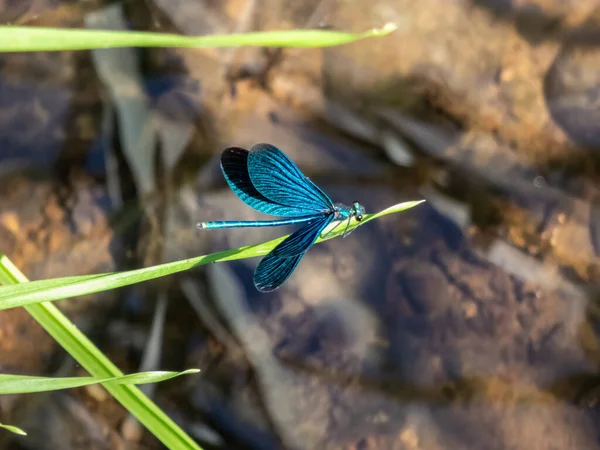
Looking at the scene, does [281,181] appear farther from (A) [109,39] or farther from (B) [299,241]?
(A) [109,39]

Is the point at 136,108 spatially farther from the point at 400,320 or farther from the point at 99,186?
the point at 400,320

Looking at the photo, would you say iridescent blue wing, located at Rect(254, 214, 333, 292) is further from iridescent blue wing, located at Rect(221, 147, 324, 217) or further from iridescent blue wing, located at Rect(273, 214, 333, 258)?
iridescent blue wing, located at Rect(221, 147, 324, 217)

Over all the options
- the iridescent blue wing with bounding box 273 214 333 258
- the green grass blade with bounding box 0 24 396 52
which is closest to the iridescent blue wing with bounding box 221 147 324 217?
the iridescent blue wing with bounding box 273 214 333 258

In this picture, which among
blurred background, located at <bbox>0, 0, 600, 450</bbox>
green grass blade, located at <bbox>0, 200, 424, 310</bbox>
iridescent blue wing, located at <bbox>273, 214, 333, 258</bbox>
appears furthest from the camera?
blurred background, located at <bbox>0, 0, 600, 450</bbox>

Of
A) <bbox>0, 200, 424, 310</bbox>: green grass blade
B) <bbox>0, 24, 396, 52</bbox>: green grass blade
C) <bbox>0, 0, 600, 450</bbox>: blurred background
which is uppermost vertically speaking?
<bbox>0, 24, 396, 52</bbox>: green grass blade

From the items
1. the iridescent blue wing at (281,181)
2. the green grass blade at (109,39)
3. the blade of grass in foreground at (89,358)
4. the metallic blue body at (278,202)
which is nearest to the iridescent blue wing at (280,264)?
the metallic blue body at (278,202)

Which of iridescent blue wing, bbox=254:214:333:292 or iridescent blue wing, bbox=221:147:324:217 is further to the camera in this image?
iridescent blue wing, bbox=221:147:324:217

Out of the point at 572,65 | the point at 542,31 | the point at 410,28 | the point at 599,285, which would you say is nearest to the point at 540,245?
the point at 599,285
